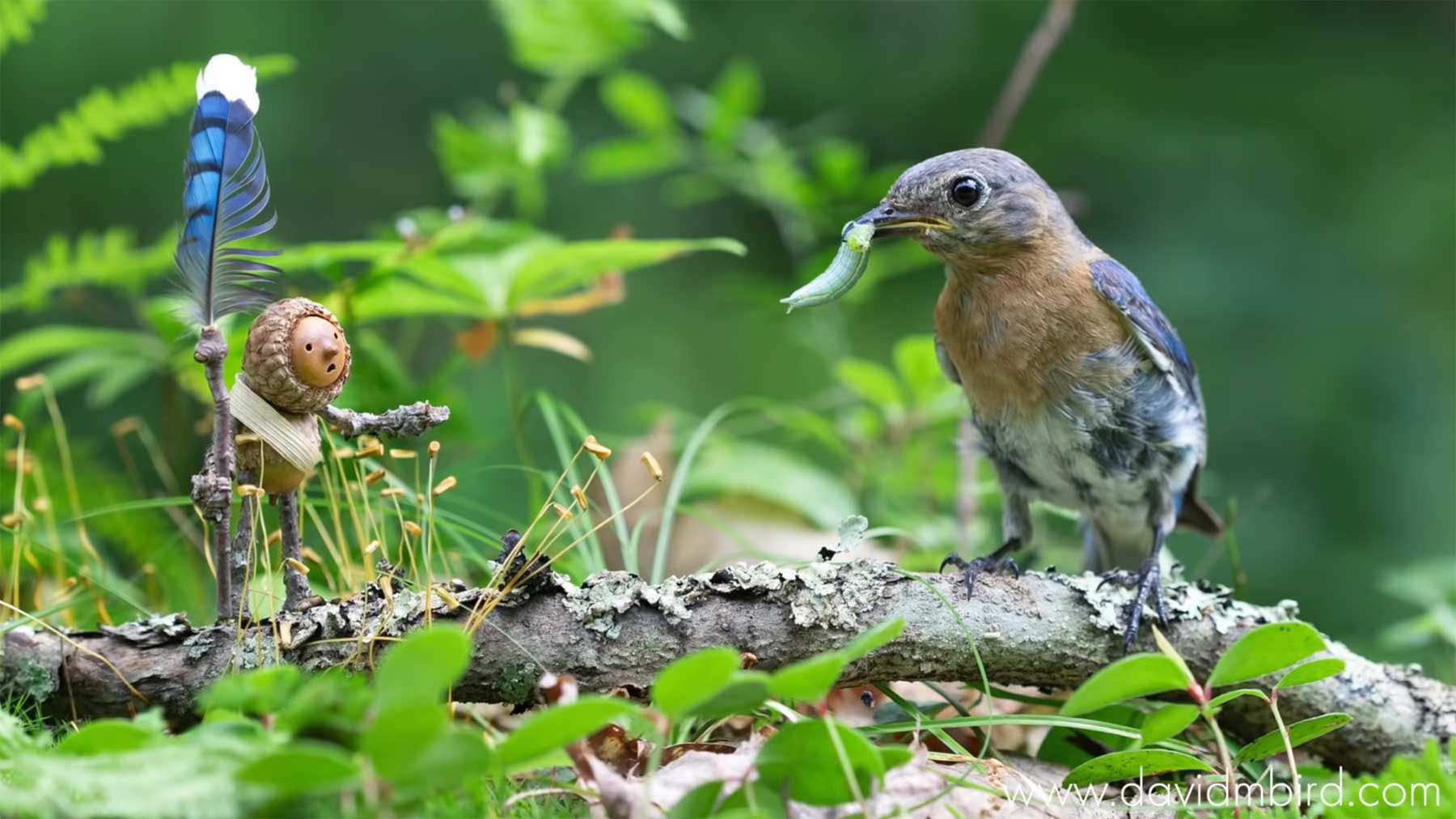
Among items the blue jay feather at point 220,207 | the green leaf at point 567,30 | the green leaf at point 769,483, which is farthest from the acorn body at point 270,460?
the green leaf at point 567,30

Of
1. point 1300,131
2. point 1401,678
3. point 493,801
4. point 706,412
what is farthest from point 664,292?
point 493,801

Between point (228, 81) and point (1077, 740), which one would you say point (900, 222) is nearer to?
point (1077, 740)

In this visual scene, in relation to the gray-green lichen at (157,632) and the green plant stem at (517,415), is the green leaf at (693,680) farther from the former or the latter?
the green plant stem at (517,415)

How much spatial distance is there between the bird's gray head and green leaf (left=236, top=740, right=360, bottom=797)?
72.3 inches

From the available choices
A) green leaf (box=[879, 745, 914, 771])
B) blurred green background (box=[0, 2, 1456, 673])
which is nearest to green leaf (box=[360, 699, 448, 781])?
green leaf (box=[879, 745, 914, 771])

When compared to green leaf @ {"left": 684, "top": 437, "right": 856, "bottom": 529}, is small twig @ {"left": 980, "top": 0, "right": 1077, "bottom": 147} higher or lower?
higher

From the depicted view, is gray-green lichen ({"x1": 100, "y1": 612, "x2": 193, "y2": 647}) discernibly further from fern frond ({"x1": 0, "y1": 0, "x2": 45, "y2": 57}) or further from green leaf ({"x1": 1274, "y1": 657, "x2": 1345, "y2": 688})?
green leaf ({"x1": 1274, "y1": 657, "x2": 1345, "y2": 688})

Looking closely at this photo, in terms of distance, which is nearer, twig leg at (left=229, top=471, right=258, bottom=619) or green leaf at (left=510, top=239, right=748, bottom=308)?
twig leg at (left=229, top=471, right=258, bottom=619)

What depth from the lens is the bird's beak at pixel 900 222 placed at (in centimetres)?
285

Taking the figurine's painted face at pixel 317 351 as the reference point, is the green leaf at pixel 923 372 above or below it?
below

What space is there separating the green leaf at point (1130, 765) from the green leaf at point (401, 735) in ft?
3.81

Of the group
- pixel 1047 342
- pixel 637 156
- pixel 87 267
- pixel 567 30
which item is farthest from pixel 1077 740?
pixel 87 267

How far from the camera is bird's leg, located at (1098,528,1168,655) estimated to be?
2490 mm

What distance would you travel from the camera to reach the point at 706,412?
5883 mm
